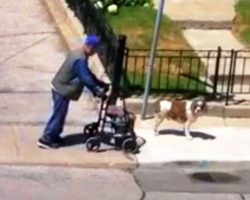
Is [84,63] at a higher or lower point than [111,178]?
higher

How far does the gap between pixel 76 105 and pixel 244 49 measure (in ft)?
11.2

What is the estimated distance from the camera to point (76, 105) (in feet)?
51.5

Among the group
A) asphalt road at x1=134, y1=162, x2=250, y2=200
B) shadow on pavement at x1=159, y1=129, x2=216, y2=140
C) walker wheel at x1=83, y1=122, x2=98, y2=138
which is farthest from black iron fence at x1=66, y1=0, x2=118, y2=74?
asphalt road at x1=134, y1=162, x2=250, y2=200

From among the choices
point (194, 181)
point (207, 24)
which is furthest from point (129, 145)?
point (207, 24)

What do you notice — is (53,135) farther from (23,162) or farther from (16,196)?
(16,196)

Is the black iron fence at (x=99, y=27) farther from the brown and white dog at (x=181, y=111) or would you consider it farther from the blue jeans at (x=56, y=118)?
the blue jeans at (x=56, y=118)

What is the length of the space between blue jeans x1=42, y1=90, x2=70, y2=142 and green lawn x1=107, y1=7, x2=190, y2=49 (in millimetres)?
3498

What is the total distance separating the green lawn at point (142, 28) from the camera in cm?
1750

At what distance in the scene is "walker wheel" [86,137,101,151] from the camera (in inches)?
549

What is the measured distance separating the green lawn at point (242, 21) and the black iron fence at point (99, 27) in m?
2.36

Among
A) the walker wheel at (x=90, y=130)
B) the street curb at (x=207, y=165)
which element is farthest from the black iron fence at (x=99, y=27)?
the street curb at (x=207, y=165)

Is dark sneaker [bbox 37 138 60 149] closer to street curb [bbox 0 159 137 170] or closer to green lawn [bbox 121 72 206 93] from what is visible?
street curb [bbox 0 159 137 170]

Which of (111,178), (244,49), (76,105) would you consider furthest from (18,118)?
(244,49)

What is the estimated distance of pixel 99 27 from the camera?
55.9ft
